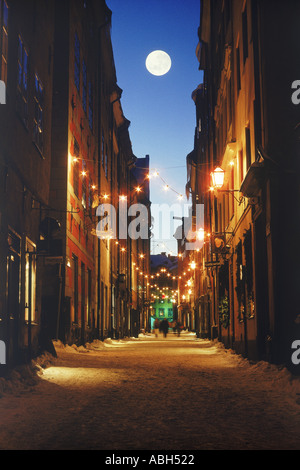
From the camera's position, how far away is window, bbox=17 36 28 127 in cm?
1351

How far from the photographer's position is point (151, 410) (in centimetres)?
845

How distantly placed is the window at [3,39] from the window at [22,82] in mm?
1152

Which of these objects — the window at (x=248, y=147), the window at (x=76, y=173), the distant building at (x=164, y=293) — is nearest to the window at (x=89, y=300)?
the window at (x=76, y=173)

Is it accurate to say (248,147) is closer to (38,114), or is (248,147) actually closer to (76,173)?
(38,114)

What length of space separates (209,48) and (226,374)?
80.7ft

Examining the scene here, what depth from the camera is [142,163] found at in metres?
90.0

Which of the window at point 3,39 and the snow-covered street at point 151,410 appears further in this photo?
the window at point 3,39

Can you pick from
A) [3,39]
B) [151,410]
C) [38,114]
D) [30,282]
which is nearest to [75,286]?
[30,282]

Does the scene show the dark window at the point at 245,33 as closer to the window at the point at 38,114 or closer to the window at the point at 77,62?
the window at the point at 38,114

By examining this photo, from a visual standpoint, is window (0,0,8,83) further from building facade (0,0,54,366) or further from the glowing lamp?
the glowing lamp

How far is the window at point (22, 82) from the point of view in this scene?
1351cm

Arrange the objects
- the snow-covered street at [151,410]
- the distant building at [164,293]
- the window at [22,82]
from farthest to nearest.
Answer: the distant building at [164,293] < the window at [22,82] < the snow-covered street at [151,410]

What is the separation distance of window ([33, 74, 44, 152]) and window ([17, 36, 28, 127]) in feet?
3.93

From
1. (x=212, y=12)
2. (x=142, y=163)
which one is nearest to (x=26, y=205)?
(x=212, y=12)
